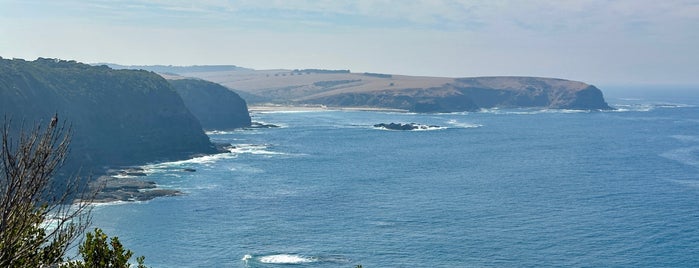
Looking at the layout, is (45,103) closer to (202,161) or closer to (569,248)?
(202,161)

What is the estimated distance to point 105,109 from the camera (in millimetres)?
153250

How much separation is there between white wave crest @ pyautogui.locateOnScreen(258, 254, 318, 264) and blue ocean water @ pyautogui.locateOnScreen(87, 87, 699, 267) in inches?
8.2

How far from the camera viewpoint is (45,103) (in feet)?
460

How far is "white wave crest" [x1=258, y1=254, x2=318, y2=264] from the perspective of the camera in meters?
77.6

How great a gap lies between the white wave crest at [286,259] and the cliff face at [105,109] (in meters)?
60.4

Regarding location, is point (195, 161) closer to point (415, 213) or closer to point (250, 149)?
point (250, 149)

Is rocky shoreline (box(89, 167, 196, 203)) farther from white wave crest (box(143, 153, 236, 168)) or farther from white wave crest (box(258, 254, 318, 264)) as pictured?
white wave crest (box(258, 254, 318, 264))

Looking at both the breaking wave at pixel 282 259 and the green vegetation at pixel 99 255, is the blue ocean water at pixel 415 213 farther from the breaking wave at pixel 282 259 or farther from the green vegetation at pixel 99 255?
the green vegetation at pixel 99 255

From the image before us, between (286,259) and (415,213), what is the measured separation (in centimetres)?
2966

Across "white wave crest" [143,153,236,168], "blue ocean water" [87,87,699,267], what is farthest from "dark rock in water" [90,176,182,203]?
"white wave crest" [143,153,236,168]

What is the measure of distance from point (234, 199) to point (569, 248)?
165 ft

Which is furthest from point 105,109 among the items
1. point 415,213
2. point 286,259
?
point 286,259

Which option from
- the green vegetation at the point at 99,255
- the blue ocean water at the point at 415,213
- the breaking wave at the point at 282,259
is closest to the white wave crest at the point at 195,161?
the blue ocean water at the point at 415,213

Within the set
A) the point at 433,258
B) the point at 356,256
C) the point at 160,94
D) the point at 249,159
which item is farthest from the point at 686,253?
the point at 160,94
